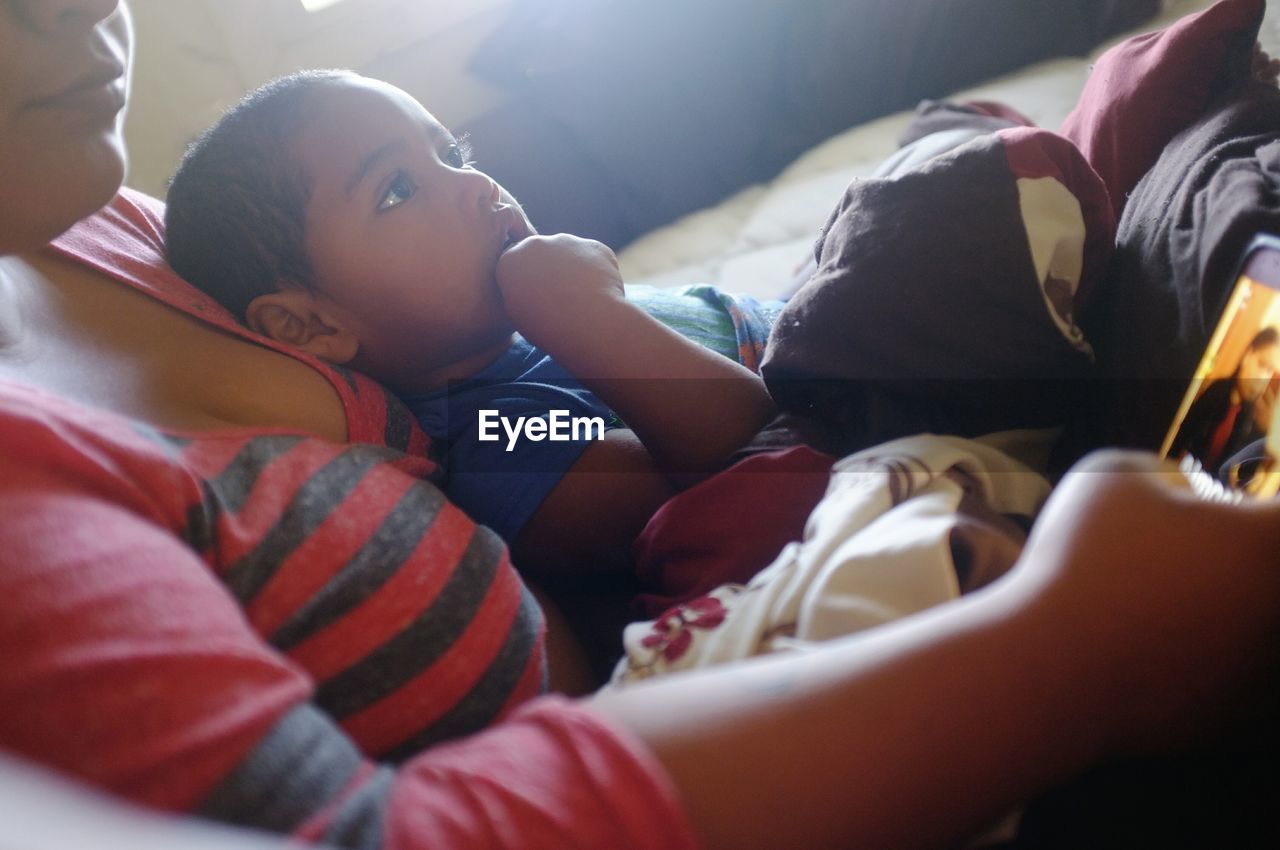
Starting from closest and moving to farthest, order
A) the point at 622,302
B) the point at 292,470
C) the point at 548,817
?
the point at 548,817 → the point at 292,470 → the point at 622,302

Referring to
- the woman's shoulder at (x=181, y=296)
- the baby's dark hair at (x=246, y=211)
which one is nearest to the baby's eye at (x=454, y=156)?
the baby's dark hair at (x=246, y=211)

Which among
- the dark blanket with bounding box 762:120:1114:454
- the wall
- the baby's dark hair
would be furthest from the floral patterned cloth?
the wall

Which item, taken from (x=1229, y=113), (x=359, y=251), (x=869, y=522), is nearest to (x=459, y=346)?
(x=359, y=251)

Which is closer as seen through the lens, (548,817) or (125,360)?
(548,817)

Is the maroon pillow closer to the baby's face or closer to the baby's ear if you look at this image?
the baby's face

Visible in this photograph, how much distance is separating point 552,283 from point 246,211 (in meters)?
0.30

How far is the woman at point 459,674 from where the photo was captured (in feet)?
1.03

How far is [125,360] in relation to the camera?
0.57 meters

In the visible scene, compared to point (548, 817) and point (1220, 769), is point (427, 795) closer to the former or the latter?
point (548, 817)

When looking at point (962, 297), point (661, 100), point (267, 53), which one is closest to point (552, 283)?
point (962, 297)

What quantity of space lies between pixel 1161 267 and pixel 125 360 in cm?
73

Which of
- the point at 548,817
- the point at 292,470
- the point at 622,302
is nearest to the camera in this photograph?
the point at 548,817

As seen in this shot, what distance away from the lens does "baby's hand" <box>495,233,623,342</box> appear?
737 millimetres

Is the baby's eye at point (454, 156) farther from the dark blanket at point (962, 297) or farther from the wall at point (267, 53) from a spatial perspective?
the wall at point (267, 53)
